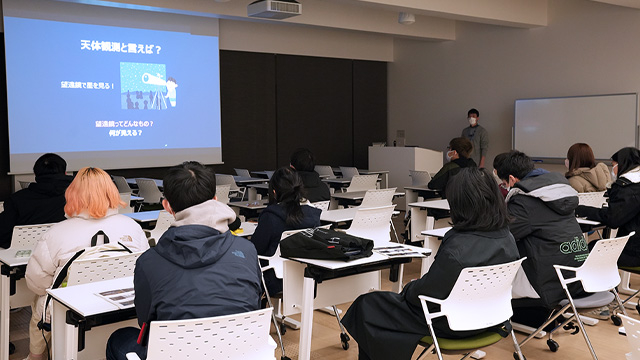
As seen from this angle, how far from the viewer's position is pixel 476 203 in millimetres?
2908

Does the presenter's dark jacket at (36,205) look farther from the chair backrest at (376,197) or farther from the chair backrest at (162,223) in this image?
the chair backrest at (376,197)

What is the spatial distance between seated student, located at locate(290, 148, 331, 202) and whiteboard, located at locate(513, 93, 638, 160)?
5.39 meters

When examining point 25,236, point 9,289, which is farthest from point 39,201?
point 9,289

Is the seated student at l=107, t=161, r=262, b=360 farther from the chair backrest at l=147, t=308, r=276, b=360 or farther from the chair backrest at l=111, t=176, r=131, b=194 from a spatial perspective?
the chair backrest at l=111, t=176, r=131, b=194

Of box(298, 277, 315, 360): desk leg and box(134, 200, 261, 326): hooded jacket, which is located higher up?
box(134, 200, 261, 326): hooded jacket

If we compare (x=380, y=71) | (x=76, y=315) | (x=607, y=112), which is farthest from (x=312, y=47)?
(x=76, y=315)

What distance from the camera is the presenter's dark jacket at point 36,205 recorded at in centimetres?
445

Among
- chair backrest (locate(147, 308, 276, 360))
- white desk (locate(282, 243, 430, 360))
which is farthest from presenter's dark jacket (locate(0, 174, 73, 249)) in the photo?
chair backrest (locate(147, 308, 276, 360))

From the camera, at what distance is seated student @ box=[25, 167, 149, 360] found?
10.6ft

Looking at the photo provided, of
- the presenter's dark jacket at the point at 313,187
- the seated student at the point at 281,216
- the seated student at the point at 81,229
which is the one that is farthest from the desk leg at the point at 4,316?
the presenter's dark jacket at the point at 313,187

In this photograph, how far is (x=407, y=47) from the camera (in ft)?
41.4

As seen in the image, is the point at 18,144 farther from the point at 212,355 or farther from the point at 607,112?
the point at 607,112

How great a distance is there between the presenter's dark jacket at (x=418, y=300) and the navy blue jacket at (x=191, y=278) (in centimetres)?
88

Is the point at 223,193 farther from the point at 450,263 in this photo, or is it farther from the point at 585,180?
the point at 450,263
